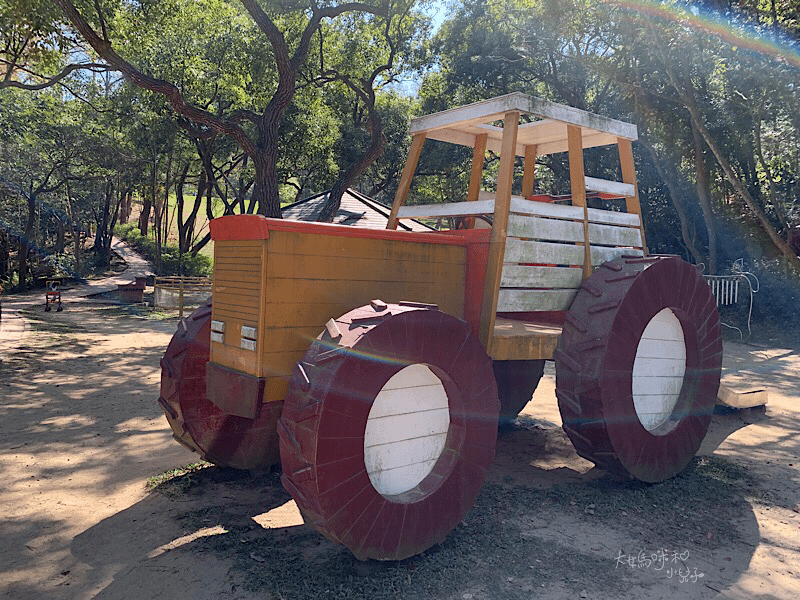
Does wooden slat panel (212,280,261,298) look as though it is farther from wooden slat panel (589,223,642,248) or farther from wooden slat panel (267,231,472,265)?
wooden slat panel (589,223,642,248)

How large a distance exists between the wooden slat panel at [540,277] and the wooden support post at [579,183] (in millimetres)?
110

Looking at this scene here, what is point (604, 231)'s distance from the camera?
14.9 feet

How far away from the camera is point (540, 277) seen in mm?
4094

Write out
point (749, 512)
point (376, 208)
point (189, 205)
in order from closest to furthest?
point (749, 512), point (376, 208), point (189, 205)

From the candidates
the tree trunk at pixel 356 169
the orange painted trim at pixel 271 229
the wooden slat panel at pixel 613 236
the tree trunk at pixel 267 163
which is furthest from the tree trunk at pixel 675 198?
the orange painted trim at pixel 271 229

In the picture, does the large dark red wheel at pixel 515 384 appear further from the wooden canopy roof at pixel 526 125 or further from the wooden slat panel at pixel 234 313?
the wooden slat panel at pixel 234 313

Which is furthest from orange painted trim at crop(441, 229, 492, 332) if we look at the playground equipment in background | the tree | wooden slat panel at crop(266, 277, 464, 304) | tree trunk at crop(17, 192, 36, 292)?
tree trunk at crop(17, 192, 36, 292)

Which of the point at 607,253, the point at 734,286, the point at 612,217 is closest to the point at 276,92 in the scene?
the point at 612,217

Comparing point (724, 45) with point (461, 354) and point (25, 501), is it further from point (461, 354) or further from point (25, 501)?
point (25, 501)

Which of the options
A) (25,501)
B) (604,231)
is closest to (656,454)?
(604,231)

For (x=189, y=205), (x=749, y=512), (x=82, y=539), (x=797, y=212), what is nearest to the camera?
(x=82, y=539)

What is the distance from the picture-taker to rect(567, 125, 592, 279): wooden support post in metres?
4.37

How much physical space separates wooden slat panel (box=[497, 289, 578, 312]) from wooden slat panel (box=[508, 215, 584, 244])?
0.37 m

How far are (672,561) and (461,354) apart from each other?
5.41ft
